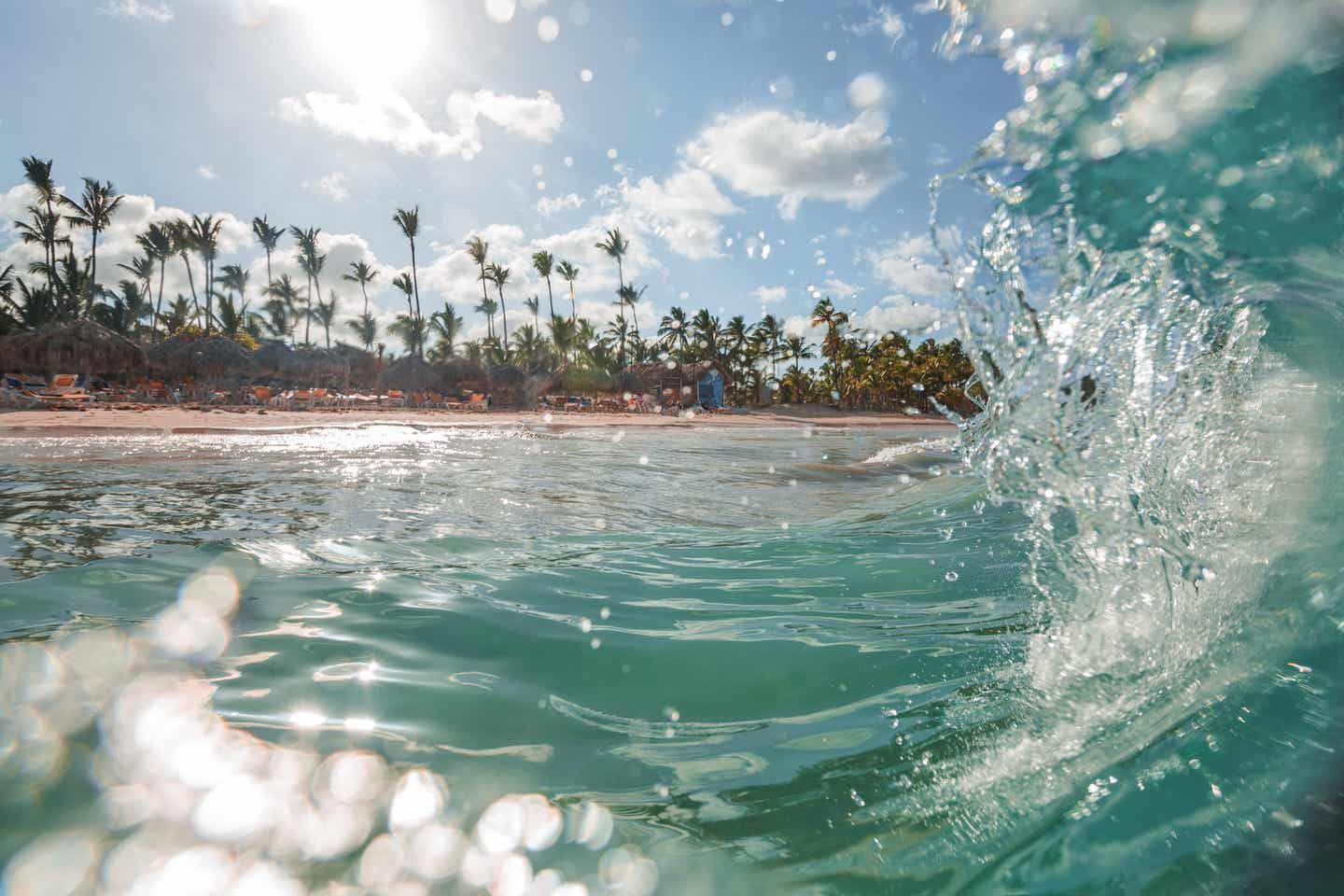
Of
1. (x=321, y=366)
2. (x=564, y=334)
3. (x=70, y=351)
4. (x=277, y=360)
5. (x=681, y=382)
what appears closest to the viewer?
(x=70, y=351)

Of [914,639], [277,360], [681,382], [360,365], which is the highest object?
[277,360]

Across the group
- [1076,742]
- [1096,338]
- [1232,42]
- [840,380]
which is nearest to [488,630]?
[1076,742]

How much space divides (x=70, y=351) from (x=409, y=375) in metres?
15.1

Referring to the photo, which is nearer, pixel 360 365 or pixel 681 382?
pixel 360 365

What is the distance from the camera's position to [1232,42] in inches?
93.1

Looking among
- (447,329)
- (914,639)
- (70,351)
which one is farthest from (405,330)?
(914,639)

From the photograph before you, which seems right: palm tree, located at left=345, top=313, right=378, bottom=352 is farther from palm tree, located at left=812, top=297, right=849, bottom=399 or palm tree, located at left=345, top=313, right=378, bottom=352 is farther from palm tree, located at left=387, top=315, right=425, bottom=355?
palm tree, located at left=812, top=297, right=849, bottom=399

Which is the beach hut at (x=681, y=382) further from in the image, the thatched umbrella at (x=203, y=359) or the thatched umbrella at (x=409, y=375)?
the thatched umbrella at (x=203, y=359)

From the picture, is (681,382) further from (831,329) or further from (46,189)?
(46,189)

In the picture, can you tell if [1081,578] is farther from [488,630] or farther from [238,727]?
[238,727]

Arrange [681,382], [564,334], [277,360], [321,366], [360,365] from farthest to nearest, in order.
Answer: [564,334]
[681,382]
[360,365]
[321,366]
[277,360]

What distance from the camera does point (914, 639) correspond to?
271cm

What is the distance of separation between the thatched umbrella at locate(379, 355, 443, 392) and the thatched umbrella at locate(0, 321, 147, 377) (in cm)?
1214

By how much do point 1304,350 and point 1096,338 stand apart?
901mm
